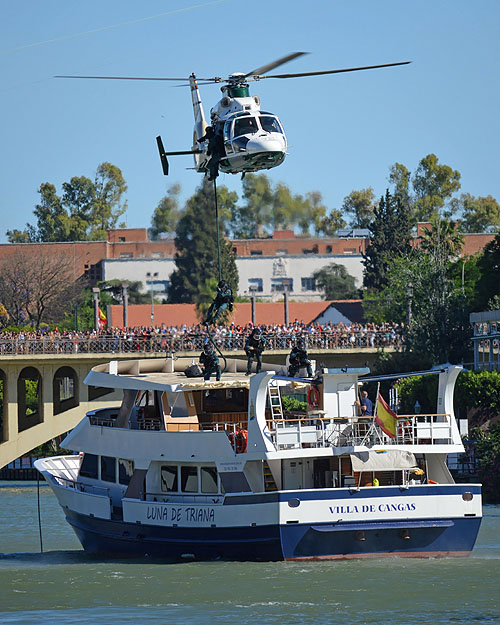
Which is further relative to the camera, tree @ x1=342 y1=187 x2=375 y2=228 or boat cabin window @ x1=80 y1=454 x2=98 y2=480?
tree @ x1=342 y1=187 x2=375 y2=228

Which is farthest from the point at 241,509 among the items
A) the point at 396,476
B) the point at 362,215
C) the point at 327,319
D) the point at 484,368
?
the point at 362,215

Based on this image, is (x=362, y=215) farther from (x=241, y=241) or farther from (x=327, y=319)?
(x=327, y=319)

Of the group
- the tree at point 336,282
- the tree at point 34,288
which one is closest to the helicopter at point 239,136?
the tree at point 34,288

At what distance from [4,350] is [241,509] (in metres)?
37.3

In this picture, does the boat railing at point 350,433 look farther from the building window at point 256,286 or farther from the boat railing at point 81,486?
the building window at point 256,286

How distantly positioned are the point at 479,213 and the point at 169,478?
13086 centimetres

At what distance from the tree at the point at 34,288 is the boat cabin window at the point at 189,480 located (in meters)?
77.6

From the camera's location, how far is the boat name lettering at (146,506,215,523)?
112 ft

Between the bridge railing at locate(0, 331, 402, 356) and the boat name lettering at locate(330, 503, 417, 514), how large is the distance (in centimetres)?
3607

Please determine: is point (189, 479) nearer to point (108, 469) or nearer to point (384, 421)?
point (108, 469)

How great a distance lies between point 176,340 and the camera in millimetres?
71062

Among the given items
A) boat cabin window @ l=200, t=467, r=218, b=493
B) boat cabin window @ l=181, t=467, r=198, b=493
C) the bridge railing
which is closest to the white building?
the bridge railing

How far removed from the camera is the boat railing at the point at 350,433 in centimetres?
3366

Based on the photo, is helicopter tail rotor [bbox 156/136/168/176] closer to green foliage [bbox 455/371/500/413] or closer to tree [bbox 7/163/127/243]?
green foliage [bbox 455/371/500/413]
